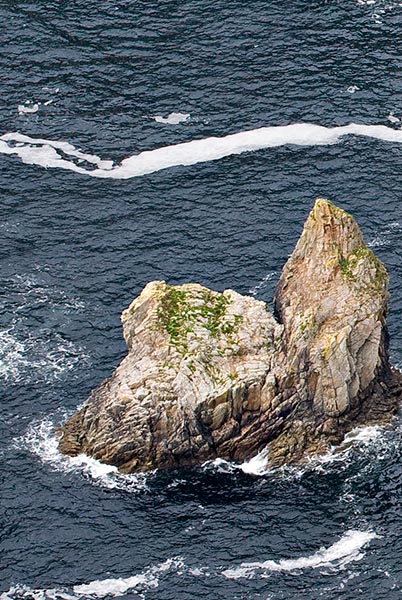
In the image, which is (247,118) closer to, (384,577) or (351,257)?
(351,257)

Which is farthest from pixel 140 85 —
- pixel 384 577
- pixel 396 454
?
pixel 384 577

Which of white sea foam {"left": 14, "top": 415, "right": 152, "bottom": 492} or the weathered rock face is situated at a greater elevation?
the weathered rock face

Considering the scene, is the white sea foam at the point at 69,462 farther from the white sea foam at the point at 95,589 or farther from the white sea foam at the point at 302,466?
the white sea foam at the point at 95,589

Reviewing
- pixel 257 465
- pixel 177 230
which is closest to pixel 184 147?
pixel 177 230

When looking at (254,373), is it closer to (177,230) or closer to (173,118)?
(177,230)

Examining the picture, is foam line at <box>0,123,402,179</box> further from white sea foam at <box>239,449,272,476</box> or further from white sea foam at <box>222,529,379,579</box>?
white sea foam at <box>222,529,379,579</box>

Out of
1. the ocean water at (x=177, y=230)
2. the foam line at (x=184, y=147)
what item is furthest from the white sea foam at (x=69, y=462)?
the foam line at (x=184, y=147)

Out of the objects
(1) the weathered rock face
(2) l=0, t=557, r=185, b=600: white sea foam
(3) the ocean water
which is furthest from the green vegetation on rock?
(2) l=0, t=557, r=185, b=600: white sea foam
